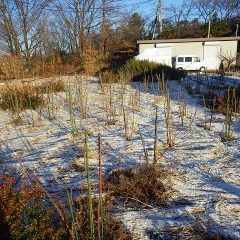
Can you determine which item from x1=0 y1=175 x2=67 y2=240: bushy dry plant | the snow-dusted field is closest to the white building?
the snow-dusted field

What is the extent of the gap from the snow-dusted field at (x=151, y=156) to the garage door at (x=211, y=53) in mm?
17987

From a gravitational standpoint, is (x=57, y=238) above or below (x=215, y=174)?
above

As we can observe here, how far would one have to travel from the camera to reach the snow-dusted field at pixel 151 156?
7.78 feet

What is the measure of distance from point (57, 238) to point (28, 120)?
14.7ft

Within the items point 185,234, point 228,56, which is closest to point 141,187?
point 185,234

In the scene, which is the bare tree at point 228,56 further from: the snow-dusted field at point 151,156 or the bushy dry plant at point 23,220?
the bushy dry plant at point 23,220

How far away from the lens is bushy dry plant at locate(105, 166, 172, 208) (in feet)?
8.61

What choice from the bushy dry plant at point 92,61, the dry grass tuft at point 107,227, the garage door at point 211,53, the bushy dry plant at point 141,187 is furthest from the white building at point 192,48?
the dry grass tuft at point 107,227

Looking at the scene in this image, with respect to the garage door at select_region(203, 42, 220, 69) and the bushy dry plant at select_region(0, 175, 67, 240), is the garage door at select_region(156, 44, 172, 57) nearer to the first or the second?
the garage door at select_region(203, 42, 220, 69)

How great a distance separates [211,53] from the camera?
22922 millimetres

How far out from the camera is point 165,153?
151 inches

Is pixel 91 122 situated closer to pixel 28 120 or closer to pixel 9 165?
pixel 28 120

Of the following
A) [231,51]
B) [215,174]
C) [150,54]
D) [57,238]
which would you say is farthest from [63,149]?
[231,51]

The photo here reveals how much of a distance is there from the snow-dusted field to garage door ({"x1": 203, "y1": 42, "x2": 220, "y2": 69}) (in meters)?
18.0
